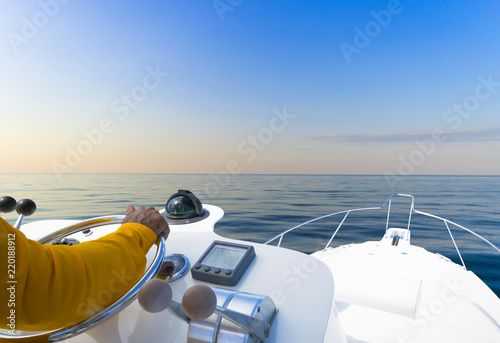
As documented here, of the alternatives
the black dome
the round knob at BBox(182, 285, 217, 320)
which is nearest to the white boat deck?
the black dome

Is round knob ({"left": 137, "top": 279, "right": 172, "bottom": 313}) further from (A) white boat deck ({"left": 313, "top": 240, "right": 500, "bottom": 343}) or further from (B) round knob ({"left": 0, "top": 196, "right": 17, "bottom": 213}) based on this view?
(A) white boat deck ({"left": 313, "top": 240, "right": 500, "bottom": 343})

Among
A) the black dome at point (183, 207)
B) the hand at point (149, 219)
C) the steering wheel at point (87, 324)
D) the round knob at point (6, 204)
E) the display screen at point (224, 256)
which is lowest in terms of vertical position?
the steering wheel at point (87, 324)

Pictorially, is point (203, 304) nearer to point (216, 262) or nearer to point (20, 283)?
point (20, 283)

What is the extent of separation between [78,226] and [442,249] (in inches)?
199

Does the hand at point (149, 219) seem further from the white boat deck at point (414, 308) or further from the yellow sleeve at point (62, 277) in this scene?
the white boat deck at point (414, 308)

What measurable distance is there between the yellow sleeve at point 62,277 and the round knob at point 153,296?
0.15 metres

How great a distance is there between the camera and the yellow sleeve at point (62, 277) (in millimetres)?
353

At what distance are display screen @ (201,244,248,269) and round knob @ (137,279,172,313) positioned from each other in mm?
374

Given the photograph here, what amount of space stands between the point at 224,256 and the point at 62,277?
0.41 metres

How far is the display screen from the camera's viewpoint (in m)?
0.70

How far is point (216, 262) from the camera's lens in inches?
28.0

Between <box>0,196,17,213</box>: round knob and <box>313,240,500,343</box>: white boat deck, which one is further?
<box>313,240,500,343</box>: white boat deck

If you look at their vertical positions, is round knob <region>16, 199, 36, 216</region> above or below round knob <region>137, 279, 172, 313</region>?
above

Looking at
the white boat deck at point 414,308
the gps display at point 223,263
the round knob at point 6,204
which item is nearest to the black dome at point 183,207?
the gps display at point 223,263
